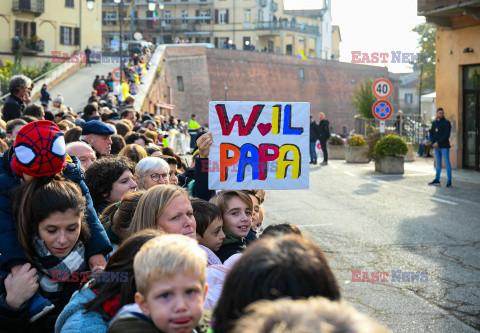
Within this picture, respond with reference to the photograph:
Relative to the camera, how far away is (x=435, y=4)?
75.1 ft

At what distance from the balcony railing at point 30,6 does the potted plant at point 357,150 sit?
3456cm

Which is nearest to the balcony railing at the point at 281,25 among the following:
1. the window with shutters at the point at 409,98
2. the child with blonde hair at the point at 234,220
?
the window with shutters at the point at 409,98

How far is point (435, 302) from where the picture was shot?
7055 millimetres

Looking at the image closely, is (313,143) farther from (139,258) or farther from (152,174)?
(139,258)

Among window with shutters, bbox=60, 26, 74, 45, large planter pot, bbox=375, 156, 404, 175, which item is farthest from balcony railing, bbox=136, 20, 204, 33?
large planter pot, bbox=375, 156, 404, 175

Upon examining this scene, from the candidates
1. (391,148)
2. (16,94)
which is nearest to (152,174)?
(16,94)

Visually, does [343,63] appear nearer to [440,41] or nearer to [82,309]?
[440,41]

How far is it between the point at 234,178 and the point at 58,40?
54.9 metres

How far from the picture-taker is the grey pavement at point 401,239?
6840 mm

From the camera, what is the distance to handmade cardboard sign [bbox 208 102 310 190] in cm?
600

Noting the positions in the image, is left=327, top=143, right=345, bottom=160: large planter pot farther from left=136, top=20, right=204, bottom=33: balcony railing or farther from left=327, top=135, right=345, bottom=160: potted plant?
left=136, top=20, right=204, bottom=33: balcony railing

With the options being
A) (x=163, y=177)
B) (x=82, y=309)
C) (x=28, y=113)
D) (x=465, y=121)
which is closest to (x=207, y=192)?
(x=163, y=177)

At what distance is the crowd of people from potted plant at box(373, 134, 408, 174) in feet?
52.8

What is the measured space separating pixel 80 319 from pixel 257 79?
72391 millimetres
